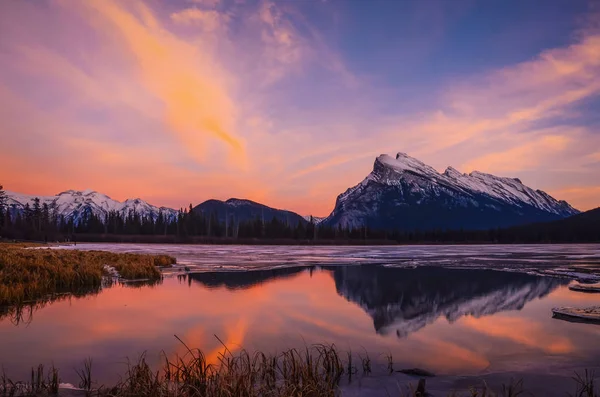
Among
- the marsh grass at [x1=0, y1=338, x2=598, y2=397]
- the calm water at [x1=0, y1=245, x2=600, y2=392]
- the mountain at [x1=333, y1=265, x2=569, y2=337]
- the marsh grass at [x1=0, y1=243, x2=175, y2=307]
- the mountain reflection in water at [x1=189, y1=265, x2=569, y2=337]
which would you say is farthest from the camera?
the marsh grass at [x1=0, y1=243, x2=175, y2=307]

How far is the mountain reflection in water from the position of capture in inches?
685

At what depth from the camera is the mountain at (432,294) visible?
1716 centimetres

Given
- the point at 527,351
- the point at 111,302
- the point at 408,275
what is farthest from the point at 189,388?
the point at 408,275

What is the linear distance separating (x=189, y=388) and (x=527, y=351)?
9.17m

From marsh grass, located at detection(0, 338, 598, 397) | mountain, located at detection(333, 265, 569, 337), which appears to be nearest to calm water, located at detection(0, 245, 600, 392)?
mountain, located at detection(333, 265, 569, 337)

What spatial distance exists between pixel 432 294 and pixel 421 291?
1.18 meters

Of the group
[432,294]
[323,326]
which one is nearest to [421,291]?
[432,294]

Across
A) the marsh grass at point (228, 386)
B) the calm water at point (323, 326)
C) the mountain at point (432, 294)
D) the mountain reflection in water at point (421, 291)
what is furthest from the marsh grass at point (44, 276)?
the mountain at point (432, 294)

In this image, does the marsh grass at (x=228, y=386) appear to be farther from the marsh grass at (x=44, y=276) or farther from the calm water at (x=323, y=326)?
the marsh grass at (x=44, y=276)

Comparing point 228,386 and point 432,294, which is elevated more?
point 228,386

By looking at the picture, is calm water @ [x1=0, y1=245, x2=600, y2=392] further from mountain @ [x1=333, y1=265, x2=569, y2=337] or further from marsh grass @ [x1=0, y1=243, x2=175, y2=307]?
marsh grass @ [x1=0, y1=243, x2=175, y2=307]

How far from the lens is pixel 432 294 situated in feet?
75.4

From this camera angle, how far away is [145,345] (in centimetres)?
1221

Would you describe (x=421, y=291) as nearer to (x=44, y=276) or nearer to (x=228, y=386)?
(x=228, y=386)
